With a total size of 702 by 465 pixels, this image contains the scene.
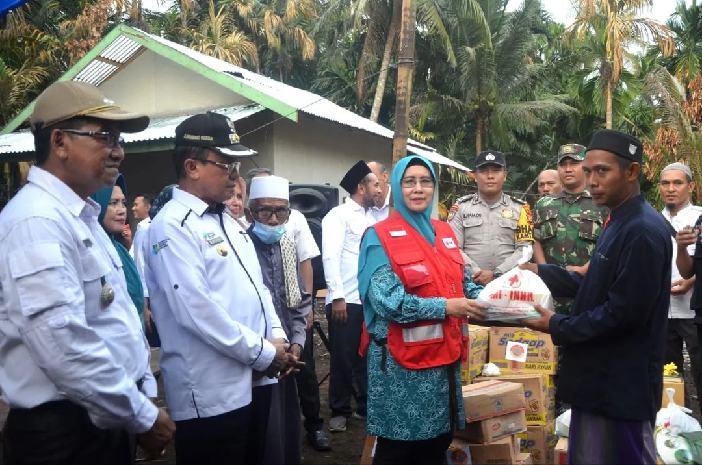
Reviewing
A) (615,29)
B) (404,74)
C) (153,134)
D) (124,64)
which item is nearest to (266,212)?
(404,74)

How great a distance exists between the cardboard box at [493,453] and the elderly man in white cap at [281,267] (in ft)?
→ 3.94

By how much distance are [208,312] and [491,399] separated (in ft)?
7.32

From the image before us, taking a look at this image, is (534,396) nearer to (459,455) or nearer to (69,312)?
(459,455)

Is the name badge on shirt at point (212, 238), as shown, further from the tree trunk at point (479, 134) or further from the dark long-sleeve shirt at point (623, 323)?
the tree trunk at point (479, 134)

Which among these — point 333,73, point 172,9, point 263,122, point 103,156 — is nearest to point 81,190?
point 103,156

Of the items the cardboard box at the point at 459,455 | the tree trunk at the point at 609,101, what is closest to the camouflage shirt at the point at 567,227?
the cardboard box at the point at 459,455

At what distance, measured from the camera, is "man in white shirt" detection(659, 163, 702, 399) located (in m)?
5.42

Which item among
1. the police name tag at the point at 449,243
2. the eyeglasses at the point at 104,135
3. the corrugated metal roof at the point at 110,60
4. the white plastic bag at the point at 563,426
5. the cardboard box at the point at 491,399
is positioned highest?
the corrugated metal roof at the point at 110,60

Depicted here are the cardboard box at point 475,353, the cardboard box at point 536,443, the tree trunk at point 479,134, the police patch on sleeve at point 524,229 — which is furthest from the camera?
the tree trunk at point 479,134

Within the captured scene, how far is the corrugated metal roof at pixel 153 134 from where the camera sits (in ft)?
31.4

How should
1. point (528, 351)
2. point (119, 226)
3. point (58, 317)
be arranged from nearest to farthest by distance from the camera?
point (58, 317) < point (119, 226) < point (528, 351)

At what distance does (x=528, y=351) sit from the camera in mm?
5305

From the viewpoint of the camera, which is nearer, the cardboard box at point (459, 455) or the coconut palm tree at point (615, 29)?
the cardboard box at point (459, 455)

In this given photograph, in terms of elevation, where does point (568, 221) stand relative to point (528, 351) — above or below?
above
